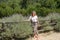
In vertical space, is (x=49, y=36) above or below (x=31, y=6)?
below

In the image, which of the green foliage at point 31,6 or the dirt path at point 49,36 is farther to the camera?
the green foliage at point 31,6

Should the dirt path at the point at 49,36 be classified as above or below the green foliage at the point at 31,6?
below

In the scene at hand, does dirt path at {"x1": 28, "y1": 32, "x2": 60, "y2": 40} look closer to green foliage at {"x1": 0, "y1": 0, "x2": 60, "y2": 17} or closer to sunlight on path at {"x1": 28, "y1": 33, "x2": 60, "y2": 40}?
sunlight on path at {"x1": 28, "y1": 33, "x2": 60, "y2": 40}

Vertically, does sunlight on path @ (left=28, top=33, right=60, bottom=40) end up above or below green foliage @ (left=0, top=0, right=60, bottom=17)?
below

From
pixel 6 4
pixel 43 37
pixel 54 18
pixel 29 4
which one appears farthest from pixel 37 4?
pixel 43 37

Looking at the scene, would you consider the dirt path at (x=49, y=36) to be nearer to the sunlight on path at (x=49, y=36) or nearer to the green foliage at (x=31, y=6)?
the sunlight on path at (x=49, y=36)

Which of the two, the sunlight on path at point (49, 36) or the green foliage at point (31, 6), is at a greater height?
the green foliage at point (31, 6)

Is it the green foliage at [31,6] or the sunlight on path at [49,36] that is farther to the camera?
the green foliage at [31,6]

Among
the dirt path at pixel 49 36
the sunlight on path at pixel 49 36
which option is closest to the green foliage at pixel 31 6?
the dirt path at pixel 49 36

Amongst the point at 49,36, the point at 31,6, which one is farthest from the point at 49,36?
the point at 31,6

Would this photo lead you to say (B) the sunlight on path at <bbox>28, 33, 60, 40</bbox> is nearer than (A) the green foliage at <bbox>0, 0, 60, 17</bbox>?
Yes

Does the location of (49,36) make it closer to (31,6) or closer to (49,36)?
(49,36)

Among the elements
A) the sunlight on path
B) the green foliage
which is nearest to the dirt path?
the sunlight on path

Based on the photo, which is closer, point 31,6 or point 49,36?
point 49,36
